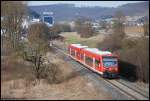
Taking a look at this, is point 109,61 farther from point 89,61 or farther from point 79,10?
point 79,10

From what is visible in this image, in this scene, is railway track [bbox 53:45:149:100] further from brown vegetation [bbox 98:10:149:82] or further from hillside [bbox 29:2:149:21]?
hillside [bbox 29:2:149:21]

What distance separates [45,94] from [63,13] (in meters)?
110

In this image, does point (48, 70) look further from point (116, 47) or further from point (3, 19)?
point (3, 19)

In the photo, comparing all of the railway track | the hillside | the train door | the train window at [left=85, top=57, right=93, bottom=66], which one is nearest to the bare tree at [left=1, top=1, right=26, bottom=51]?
the train window at [left=85, top=57, right=93, bottom=66]

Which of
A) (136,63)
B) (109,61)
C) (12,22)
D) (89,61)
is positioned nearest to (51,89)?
(109,61)

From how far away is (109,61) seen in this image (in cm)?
3634

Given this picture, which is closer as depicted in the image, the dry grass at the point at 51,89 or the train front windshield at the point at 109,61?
the dry grass at the point at 51,89

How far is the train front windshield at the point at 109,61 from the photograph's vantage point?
36.2m

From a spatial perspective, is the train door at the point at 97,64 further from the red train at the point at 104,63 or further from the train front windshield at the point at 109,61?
the train front windshield at the point at 109,61

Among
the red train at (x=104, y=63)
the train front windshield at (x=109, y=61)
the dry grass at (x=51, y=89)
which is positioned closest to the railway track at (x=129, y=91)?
the dry grass at (x=51, y=89)

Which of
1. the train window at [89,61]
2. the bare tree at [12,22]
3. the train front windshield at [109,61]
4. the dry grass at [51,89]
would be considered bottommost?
the dry grass at [51,89]

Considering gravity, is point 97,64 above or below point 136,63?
below

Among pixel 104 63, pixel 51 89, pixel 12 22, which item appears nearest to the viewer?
pixel 51 89

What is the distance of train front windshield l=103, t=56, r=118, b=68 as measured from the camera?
3619cm
